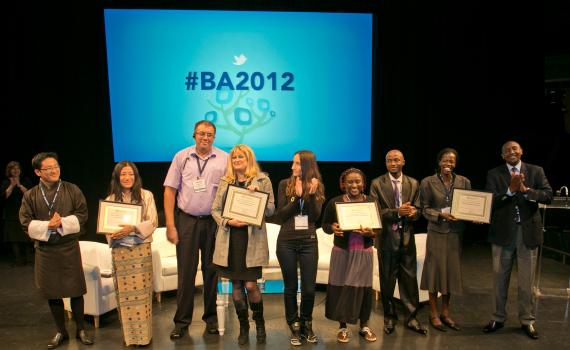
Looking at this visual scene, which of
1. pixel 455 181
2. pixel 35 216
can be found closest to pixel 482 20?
pixel 455 181

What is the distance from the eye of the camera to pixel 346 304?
12.9 feet

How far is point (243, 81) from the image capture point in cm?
659

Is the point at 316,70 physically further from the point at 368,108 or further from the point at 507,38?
the point at 507,38

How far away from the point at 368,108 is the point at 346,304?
3.49m

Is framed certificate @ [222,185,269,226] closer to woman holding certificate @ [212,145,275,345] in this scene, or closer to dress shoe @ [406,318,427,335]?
woman holding certificate @ [212,145,275,345]

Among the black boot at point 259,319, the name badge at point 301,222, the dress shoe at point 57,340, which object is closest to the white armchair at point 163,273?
the dress shoe at point 57,340

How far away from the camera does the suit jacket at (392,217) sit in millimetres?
4059

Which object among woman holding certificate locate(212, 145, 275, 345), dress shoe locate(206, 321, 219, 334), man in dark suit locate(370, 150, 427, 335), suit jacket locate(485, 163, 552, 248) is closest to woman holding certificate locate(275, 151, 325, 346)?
woman holding certificate locate(212, 145, 275, 345)

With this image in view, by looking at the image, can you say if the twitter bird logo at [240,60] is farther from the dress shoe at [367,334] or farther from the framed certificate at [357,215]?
the dress shoe at [367,334]

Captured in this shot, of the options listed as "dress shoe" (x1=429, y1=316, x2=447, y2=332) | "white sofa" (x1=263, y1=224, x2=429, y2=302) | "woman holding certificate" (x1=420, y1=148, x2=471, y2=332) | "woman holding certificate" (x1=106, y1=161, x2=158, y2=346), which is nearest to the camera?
"woman holding certificate" (x1=106, y1=161, x2=158, y2=346)

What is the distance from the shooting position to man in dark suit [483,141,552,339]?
4105 millimetres

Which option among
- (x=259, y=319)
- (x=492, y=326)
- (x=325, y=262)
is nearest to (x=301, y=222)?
(x=259, y=319)

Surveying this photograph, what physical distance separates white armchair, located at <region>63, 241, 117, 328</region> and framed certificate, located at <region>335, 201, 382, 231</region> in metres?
2.23

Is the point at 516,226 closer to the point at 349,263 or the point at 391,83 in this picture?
the point at 349,263
